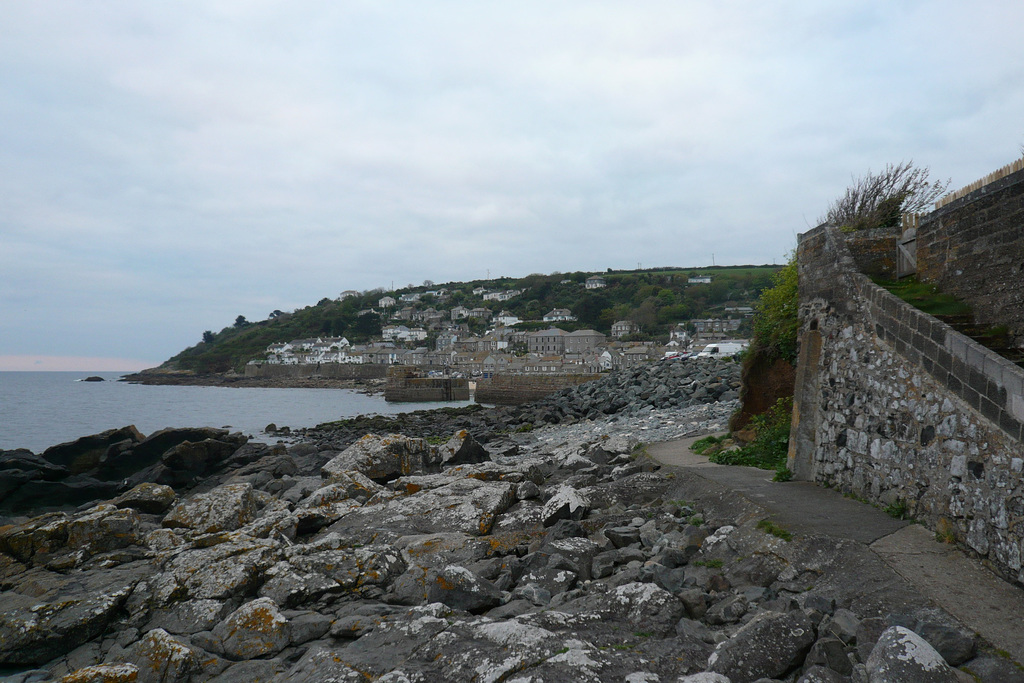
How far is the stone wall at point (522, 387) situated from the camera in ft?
176

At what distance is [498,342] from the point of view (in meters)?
117

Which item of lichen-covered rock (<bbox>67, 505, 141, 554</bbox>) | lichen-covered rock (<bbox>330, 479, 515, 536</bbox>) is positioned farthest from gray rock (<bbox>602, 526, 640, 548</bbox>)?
lichen-covered rock (<bbox>67, 505, 141, 554</bbox>)

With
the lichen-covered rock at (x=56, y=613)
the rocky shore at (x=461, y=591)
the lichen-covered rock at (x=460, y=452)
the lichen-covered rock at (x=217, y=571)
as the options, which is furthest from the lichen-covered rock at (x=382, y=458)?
the lichen-covered rock at (x=56, y=613)

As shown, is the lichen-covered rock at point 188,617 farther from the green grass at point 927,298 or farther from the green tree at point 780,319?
the green tree at point 780,319

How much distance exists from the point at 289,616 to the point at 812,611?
208 inches

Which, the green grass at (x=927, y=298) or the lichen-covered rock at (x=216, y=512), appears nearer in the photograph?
the green grass at (x=927, y=298)

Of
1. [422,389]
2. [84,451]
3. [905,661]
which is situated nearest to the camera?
[905,661]

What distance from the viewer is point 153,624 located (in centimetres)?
695

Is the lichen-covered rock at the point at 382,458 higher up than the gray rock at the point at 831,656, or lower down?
lower down

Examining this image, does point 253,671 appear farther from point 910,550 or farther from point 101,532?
point 910,550

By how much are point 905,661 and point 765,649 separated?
0.85 meters

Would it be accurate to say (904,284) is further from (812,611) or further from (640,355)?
(640,355)

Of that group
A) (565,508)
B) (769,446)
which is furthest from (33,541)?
(769,446)

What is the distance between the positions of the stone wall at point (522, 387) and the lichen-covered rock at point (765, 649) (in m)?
47.9
